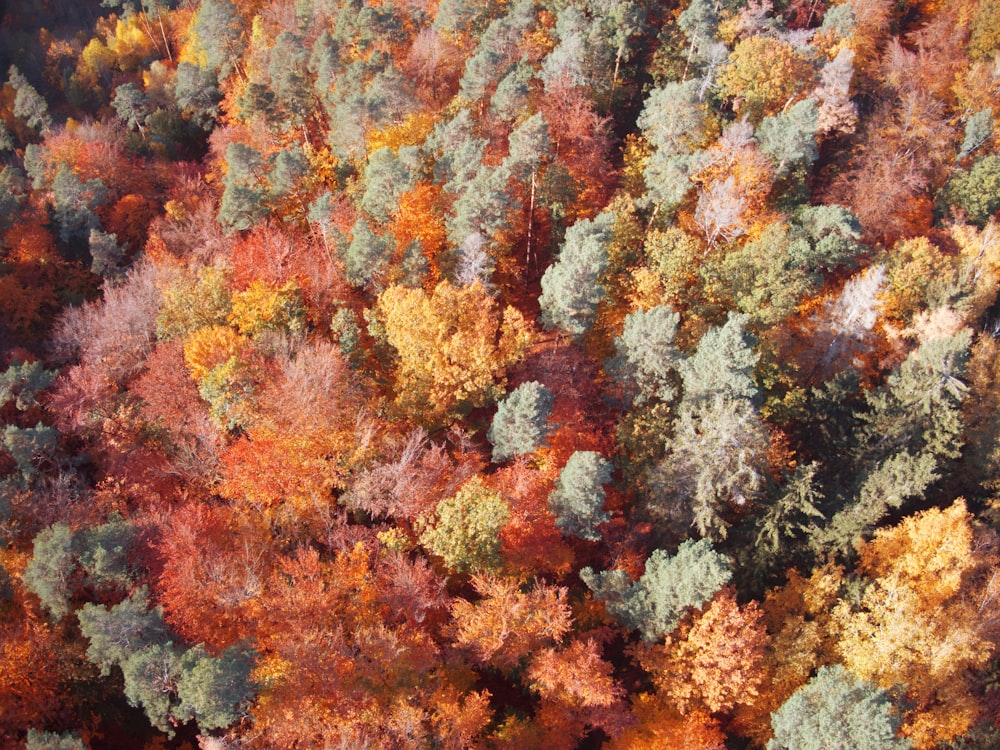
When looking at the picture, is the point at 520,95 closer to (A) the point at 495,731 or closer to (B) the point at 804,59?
(B) the point at 804,59

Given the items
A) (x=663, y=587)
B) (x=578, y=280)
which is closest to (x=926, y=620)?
(x=663, y=587)

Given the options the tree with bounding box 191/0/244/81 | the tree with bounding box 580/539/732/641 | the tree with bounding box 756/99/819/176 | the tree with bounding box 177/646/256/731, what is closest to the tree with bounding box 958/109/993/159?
the tree with bounding box 756/99/819/176

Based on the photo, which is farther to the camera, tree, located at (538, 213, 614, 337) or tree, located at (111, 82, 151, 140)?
tree, located at (111, 82, 151, 140)

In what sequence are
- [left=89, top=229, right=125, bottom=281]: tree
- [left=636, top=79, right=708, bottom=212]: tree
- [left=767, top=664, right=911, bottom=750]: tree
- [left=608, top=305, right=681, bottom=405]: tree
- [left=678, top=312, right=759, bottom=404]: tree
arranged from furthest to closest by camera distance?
1. [left=89, top=229, right=125, bottom=281]: tree
2. [left=636, top=79, right=708, bottom=212]: tree
3. [left=608, top=305, right=681, bottom=405]: tree
4. [left=678, top=312, right=759, bottom=404]: tree
5. [left=767, top=664, right=911, bottom=750]: tree

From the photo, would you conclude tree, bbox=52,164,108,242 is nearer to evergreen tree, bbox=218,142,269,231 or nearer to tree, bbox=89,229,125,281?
tree, bbox=89,229,125,281

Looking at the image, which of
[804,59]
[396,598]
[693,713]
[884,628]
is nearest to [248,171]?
[396,598]

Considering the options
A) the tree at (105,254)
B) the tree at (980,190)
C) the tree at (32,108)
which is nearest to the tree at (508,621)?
the tree at (980,190)
